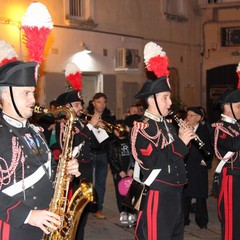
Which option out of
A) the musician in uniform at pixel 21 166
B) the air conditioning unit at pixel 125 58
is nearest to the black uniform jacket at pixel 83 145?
the musician in uniform at pixel 21 166

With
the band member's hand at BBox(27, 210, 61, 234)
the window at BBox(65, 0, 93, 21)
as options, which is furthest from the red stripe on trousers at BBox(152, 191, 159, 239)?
the window at BBox(65, 0, 93, 21)

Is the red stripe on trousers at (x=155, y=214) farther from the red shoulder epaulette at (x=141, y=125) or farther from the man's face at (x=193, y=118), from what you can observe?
the man's face at (x=193, y=118)

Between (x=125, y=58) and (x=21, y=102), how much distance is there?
1242 centimetres

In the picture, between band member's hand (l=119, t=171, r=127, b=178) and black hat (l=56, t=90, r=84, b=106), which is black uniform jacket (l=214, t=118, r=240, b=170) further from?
band member's hand (l=119, t=171, r=127, b=178)

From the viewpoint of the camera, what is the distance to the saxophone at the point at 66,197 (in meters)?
4.03

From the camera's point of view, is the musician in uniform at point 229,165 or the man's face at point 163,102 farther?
the musician in uniform at point 229,165

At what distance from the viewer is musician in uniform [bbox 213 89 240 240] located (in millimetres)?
5828

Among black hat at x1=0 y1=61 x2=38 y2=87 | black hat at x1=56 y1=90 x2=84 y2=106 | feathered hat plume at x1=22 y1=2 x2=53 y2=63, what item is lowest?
black hat at x1=56 y1=90 x2=84 y2=106

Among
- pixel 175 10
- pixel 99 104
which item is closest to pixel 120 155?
pixel 99 104

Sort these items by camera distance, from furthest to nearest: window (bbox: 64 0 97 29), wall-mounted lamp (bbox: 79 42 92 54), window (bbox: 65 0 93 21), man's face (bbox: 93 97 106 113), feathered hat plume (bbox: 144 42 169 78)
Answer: wall-mounted lamp (bbox: 79 42 92 54) < window (bbox: 65 0 93 21) < window (bbox: 64 0 97 29) < man's face (bbox: 93 97 106 113) < feathered hat plume (bbox: 144 42 169 78)

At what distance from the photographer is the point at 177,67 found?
19297mm

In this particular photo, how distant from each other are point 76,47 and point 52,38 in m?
1.02

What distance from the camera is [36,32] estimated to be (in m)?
4.28

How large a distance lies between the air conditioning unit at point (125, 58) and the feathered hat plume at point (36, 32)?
37.8ft
